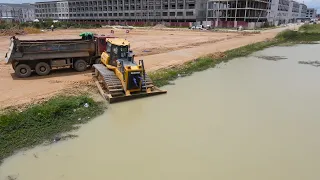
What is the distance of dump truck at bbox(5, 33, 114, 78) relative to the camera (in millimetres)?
14141

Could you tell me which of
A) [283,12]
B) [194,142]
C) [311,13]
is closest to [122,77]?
[194,142]

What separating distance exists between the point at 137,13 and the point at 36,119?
90.0 meters

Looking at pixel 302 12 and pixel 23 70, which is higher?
pixel 302 12

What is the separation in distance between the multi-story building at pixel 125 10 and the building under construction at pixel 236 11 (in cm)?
390

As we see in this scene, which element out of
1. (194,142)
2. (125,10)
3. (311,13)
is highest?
(311,13)

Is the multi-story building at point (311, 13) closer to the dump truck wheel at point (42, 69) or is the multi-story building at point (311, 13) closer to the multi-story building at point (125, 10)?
the multi-story building at point (125, 10)

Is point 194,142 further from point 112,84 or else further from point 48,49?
point 48,49

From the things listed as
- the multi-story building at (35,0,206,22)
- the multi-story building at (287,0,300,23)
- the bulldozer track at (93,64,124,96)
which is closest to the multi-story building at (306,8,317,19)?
the multi-story building at (287,0,300,23)

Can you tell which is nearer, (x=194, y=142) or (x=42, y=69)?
(x=194, y=142)

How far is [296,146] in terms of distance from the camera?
8.07m

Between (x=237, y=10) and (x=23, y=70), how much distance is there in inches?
2870

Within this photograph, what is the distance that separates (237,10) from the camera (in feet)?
254

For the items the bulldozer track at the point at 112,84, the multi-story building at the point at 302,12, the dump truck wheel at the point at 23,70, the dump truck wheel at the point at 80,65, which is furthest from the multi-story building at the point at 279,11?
the dump truck wheel at the point at 23,70

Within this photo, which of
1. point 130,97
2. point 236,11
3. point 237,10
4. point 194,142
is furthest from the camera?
point 237,10
